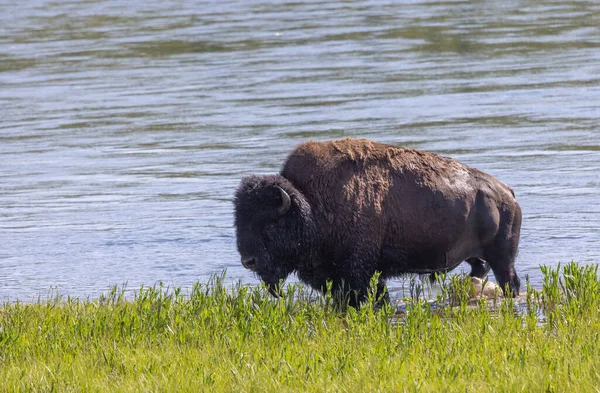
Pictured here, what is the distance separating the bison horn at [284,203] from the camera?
8.90 m

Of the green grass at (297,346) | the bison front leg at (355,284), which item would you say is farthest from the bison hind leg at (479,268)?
the bison front leg at (355,284)

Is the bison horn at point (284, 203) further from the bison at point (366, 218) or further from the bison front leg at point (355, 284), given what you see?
the bison front leg at point (355, 284)

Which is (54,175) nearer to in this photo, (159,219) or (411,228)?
(159,219)

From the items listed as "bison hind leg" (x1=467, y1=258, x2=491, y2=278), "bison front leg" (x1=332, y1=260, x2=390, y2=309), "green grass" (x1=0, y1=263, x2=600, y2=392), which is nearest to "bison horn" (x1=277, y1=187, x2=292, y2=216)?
"green grass" (x1=0, y1=263, x2=600, y2=392)

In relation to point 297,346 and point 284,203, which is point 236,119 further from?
point 297,346

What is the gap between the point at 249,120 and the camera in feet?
69.6

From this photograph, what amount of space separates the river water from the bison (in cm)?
117

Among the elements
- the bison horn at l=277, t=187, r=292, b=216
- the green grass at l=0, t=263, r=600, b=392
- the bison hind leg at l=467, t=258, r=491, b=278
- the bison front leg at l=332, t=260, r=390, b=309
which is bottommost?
the bison hind leg at l=467, t=258, r=491, b=278

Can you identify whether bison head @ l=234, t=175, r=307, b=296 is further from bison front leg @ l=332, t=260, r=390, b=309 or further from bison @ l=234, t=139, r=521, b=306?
bison front leg @ l=332, t=260, r=390, b=309

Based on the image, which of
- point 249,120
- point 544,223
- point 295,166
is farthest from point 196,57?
point 295,166

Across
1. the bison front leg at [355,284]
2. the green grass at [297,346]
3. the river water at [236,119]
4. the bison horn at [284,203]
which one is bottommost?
the river water at [236,119]

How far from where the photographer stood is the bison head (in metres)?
9.02

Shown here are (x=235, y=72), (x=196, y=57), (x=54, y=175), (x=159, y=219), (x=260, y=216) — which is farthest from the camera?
(x=196, y=57)

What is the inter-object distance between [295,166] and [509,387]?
3.48m
